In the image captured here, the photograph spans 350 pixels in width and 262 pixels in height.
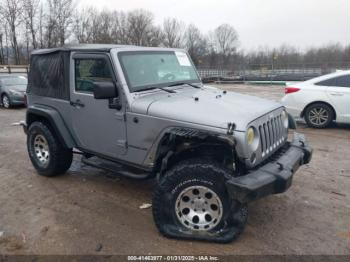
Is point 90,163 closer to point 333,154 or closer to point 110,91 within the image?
point 110,91

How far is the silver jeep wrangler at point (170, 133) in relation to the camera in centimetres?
326

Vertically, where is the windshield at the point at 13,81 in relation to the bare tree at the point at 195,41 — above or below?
below

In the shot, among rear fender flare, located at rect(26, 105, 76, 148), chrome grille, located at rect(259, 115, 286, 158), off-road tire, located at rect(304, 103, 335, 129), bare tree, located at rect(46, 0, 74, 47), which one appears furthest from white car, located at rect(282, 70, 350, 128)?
bare tree, located at rect(46, 0, 74, 47)

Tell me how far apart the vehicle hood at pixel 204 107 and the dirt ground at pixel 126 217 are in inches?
50.8

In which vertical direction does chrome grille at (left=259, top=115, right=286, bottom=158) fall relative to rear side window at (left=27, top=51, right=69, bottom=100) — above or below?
below

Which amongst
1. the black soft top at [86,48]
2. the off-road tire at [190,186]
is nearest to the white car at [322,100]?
the black soft top at [86,48]

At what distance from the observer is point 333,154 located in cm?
647

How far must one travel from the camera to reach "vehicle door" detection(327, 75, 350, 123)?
8156mm

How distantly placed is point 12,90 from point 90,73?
11532 millimetres

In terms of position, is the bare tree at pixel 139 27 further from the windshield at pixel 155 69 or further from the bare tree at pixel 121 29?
the windshield at pixel 155 69

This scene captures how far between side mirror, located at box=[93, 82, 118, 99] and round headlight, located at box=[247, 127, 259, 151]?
1.62m

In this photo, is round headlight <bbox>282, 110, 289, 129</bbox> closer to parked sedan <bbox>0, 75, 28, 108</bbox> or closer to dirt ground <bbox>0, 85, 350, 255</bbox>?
dirt ground <bbox>0, 85, 350, 255</bbox>

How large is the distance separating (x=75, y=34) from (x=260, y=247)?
170 ft

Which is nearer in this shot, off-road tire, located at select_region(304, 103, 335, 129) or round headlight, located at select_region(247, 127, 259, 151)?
round headlight, located at select_region(247, 127, 259, 151)
